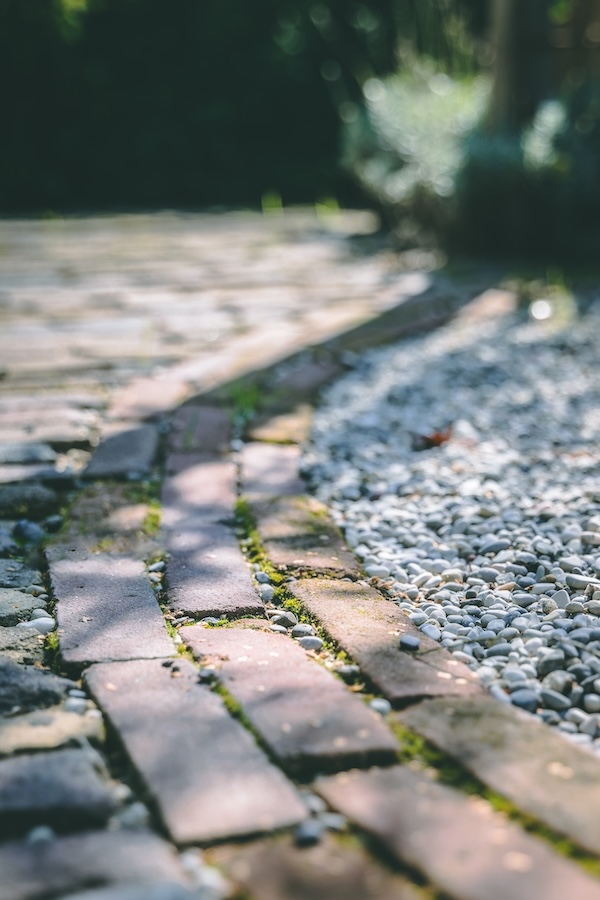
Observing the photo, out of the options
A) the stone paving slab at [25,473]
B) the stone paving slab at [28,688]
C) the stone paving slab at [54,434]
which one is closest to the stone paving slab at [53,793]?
the stone paving slab at [28,688]

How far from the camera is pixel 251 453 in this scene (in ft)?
8.32

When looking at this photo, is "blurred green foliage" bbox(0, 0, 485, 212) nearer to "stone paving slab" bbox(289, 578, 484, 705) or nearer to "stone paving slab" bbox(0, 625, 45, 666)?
"stone paving slab" bbox(289, 578, 484, 705)

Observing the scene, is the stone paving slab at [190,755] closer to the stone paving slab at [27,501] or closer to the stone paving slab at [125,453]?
the stone paving slab at [27,501]

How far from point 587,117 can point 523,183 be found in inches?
18.3

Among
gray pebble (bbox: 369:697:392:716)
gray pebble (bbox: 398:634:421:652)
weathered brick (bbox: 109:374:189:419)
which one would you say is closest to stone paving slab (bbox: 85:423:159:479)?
weathered brick (bbox: 109:374:189:419)

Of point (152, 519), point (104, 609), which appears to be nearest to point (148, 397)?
point (152, 519)

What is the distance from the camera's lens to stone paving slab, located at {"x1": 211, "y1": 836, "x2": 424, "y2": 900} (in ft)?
3.44

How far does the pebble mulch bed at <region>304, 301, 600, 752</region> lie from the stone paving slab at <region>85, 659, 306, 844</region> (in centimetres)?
41

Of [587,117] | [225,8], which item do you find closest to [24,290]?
[587,117]

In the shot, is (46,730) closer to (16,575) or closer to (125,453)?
(16,575)

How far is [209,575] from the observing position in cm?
185

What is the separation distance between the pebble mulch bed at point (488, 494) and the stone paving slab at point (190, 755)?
16.1 inches

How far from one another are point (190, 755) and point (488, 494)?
1161mm

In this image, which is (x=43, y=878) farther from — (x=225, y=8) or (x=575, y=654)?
(x=225, y=8)
